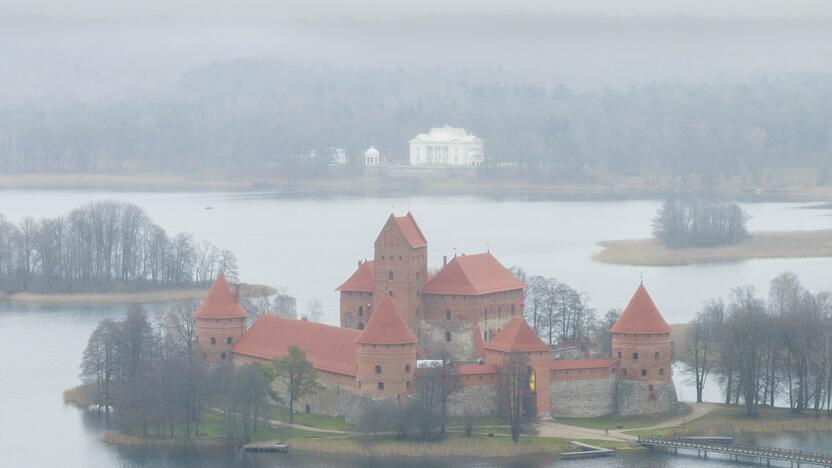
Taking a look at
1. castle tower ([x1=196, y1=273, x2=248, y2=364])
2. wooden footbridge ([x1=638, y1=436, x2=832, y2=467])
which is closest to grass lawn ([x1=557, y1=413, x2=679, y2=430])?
wooden footbridge ([x1=638, y1=436, x2=832, y2=467])

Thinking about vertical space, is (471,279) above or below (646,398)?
above

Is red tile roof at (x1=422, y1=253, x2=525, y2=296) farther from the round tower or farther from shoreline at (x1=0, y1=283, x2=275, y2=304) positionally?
shoreline at (x1=0, y1=283, x2=275, y2=304)

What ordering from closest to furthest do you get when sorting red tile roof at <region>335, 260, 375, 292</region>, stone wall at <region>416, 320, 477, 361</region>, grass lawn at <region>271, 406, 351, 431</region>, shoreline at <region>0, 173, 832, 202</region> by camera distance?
1. grass lawn at <region>271, 406, 351, 431</region>
2. stone wall at <region>416, 320, 477, 361</region>
3. red tile roof at <region>335, 260, 375, 292</region>
4. shoreline at <region>0, 173, 832, 202</region>

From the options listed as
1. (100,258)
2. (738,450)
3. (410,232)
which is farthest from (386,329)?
(100,258)

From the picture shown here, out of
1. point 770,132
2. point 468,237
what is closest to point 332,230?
point 468,237

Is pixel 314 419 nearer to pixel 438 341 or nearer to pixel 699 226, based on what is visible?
pixel 438 341

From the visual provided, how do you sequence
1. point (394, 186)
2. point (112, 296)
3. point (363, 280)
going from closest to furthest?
point (363, 280)
point (112, 296)
point (394, 186)

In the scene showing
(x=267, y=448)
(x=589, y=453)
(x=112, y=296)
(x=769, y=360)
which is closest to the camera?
(x=589, y=453)

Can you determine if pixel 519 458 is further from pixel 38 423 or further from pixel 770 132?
pixel 770 132
